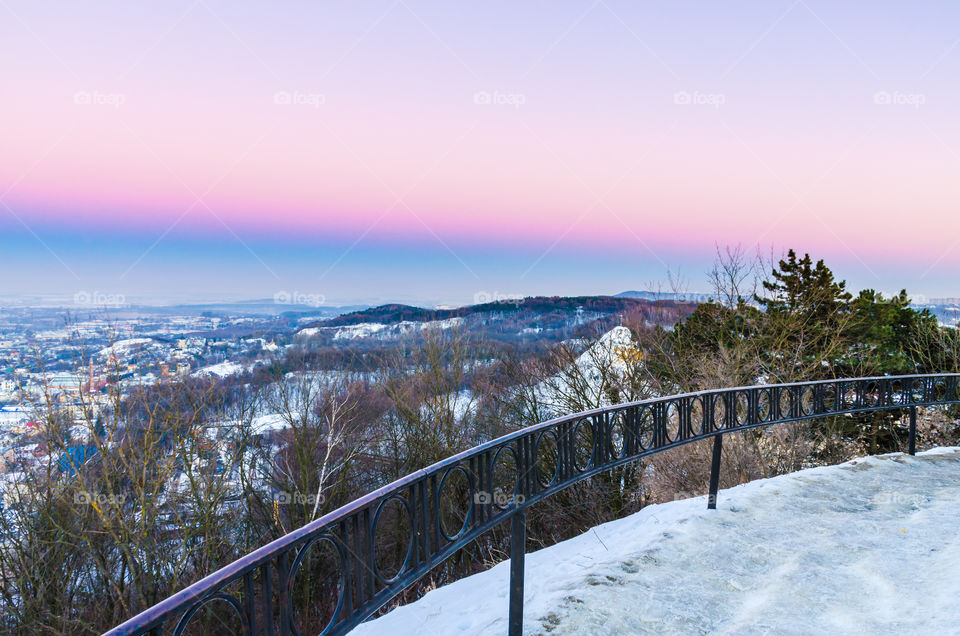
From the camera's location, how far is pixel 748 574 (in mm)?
3666

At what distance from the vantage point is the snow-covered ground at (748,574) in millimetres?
3049

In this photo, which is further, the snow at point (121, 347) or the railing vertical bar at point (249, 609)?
the snow at point (121, 347)

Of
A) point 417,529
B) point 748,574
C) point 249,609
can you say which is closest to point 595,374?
point 748,574

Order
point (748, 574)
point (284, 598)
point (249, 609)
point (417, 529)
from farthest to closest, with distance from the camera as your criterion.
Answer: point (748, 574), point (417, 529), point (284, 598), point (249, 609)

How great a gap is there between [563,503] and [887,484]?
13936mm

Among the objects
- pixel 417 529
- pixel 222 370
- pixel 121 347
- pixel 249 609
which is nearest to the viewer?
pixel 249 609

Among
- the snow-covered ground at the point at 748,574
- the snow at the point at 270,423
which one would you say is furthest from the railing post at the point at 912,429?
the snow at the point at 270,423

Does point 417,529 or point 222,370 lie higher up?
point 417,529

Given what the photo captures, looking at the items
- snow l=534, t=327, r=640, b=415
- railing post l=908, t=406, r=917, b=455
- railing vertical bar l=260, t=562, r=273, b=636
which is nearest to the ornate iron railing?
railing vertical bar l=260, t=562, r=273, b=636

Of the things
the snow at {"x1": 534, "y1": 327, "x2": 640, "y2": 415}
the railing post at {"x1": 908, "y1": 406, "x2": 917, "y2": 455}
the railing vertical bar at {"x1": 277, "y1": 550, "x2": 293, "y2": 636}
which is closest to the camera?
the railing vertical bar at {"x1": 277, "y1": 550, "x2": 293, "y2": 636}

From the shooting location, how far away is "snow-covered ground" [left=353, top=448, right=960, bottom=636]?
305cm

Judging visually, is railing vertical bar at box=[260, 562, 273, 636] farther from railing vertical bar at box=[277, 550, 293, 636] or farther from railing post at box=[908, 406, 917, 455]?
railing post at box=[908, 406, 917, 455]

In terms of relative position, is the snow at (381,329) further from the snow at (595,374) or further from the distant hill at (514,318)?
the snow at (595,374)

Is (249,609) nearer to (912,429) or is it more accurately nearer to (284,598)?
(284,598)
